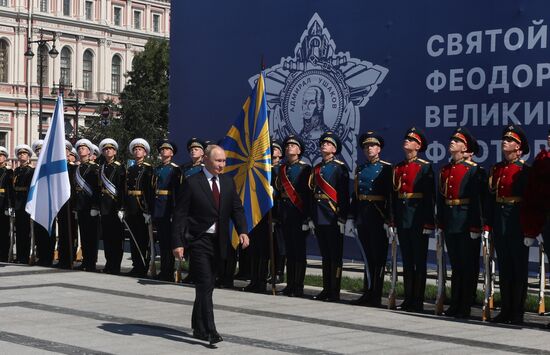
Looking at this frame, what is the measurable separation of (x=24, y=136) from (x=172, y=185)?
186ft

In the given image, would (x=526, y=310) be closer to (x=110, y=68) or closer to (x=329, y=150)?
(x=329, y=150)

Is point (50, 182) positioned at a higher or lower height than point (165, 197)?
higher

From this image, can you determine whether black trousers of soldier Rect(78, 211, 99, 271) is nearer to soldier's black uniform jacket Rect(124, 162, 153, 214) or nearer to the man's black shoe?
soldier's black uniform jacket Rect(124, 162, 153, 214)

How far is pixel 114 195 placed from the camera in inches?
Answer: 559

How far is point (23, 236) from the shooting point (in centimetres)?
1587

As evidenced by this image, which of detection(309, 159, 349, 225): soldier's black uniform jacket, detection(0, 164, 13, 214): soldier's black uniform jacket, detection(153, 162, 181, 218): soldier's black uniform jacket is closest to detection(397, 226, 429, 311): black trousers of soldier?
detection(309, 159, 349, 225): soldier's black uniform jacket

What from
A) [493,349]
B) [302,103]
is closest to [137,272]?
[302,103]

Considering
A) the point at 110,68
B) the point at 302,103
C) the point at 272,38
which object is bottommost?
the point at 302,103

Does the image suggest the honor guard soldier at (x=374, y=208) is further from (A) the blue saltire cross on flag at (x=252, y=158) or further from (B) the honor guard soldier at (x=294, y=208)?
(A) the blue saltire cross on flag at (x=252, y=158)

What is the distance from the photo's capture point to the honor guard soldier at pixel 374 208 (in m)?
11.4

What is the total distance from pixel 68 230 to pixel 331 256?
4.71 meters

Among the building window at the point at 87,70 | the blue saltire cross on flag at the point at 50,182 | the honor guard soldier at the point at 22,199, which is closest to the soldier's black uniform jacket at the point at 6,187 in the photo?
the honor guard soldier at the point at 22,199

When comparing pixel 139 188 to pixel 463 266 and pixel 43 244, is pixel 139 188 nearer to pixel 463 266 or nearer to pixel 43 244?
pixel 43 244

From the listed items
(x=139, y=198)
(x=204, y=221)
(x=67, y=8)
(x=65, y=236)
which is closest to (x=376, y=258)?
(x=204, y=221)
